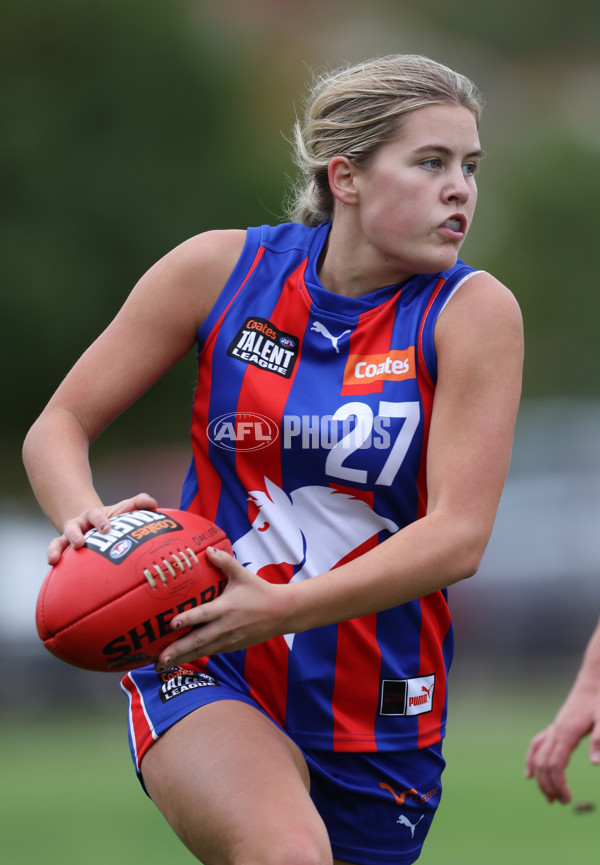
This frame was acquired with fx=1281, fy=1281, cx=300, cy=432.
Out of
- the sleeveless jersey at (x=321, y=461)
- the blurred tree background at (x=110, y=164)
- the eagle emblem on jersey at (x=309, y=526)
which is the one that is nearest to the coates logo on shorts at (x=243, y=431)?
the sleeveless jersey at (x=321, y=461)

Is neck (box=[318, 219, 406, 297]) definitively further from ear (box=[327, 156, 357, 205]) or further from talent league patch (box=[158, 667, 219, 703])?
talent league patch (box=[158, 667, 219, 703])

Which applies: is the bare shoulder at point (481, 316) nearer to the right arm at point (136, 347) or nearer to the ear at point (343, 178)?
the ear at point (343, 178)

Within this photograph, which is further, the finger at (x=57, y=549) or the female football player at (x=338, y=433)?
the female football player at (x=338, y=433)

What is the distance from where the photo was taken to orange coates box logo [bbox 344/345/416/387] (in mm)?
3391

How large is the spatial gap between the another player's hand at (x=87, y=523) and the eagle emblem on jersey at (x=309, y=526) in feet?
1.29

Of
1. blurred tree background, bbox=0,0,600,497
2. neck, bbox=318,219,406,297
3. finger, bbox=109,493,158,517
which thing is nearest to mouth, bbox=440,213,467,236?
neck, bbox=318,219,406,297

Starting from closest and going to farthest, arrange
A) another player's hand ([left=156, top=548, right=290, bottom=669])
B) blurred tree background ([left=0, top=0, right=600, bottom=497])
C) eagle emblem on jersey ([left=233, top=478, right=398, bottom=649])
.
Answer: another player's hand ([left=156, top=548, right=290, bottom=669])
eagle emblem on jersey ([left=233, top=478, right=398, bottom=649])
blurred tree background ([left=0, top=0, right=600, bottom=497])

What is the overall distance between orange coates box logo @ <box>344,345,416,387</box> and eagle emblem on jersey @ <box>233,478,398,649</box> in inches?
12.3

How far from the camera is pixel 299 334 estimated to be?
355 centimetres

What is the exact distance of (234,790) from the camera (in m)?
3.04

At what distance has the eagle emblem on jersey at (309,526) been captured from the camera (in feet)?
11.4

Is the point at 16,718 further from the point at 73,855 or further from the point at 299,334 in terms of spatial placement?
the point at 299,334

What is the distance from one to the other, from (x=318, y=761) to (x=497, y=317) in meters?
1.30

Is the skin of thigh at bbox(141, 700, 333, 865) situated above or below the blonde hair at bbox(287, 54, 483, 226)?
below
